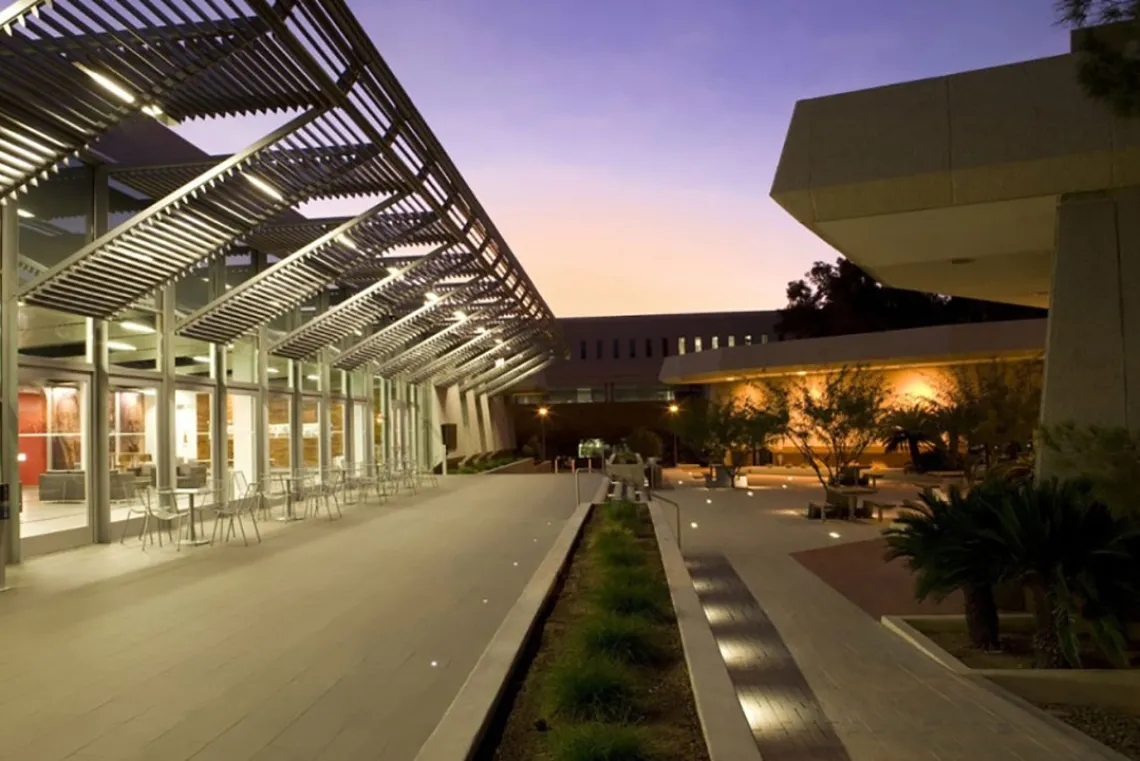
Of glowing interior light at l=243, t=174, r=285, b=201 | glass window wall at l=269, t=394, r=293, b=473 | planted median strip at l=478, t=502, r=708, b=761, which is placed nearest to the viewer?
planted median strip at l=478, t=502, r=708, b=761

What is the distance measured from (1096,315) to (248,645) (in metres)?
6.62

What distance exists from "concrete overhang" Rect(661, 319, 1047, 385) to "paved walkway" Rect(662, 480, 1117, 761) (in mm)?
15173

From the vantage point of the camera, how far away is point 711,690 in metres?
4.40

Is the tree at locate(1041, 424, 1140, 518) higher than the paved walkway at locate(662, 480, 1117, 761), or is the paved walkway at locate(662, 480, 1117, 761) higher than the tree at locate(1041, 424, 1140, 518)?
the tree at locate(1041, 424, 1140, 518)

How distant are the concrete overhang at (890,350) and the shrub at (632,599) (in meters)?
17.1

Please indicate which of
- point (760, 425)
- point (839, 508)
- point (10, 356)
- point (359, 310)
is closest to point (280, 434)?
point (359, 310)

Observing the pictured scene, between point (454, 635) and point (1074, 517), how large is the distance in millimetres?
4172

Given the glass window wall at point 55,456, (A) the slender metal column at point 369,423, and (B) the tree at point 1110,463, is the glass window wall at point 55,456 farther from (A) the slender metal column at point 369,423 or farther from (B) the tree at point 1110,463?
(A) the slender metal column at point 369,423

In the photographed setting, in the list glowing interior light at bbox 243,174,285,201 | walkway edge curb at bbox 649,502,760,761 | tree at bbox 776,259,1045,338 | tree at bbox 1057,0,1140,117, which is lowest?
walkway edge curb at bbox 649,502,760,761

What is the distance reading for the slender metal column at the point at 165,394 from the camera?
12.3 meters

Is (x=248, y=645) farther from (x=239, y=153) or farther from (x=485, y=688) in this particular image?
(x=239, y=153)

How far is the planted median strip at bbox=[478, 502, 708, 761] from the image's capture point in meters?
3.90

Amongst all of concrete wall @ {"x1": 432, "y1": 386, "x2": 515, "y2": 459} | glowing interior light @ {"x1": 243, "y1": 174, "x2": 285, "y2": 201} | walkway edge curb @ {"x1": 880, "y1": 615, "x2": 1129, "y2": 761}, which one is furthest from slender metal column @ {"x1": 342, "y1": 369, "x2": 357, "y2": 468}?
walkway edge curb @ {"x1": 880, "y1": 615, "x2": 1129, "y2": 761}

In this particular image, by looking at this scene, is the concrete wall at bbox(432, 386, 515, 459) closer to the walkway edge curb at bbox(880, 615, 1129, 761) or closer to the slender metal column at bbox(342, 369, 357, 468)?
the slender metal column at bbox(342, 369, 357, 468)
